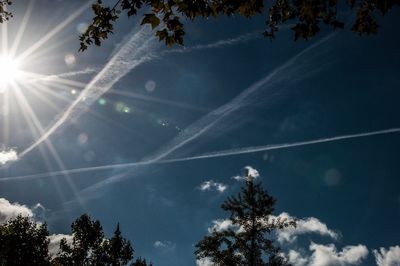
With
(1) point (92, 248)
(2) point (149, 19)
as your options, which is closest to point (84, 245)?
(1) point (92, 248)

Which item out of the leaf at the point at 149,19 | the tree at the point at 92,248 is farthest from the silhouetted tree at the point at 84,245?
the leaf at the point at 149,19

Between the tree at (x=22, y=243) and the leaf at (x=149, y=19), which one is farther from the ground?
the tree at (x=22, y=243)

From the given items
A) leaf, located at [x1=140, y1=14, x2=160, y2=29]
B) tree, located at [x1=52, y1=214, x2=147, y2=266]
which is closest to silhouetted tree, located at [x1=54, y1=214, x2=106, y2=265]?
tree, located at [x1=52, y1=214, x2=147, y2=266]

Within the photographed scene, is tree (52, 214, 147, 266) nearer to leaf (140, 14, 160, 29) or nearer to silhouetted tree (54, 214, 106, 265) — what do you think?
silhouetted tree (54, 214, 106, 265)

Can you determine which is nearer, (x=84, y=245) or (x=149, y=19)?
(x=149, y=19)

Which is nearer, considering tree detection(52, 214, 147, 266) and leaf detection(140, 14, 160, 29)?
leaf detection(140, 14, 160, 29)

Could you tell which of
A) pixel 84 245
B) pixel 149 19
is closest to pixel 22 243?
pixel 84 245

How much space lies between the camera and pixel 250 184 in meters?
21.4

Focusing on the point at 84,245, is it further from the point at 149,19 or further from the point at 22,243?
the point at 149,19

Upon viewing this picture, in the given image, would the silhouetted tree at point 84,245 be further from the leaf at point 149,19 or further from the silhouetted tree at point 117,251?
the leaf at point 149,19

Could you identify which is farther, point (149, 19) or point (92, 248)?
point (92, 248)

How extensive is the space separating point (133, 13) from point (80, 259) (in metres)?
19.5

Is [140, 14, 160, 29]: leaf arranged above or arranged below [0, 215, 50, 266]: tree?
below

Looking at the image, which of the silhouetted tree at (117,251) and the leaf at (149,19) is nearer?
the leaf at (149,19)
